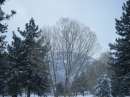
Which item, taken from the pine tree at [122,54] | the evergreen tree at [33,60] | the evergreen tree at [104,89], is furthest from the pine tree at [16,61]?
the evergreen tree at [104,89]

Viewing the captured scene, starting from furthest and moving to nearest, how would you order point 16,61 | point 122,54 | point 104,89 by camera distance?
point 104,89 < point 16,61 < point 122,54

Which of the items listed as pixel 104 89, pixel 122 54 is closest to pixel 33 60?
pixel 122 54

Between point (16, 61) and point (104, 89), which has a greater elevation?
point (16, 61)

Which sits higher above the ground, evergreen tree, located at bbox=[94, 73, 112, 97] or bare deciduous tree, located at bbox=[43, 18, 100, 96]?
bare deciduous tree, located at bbox=[43, 18, 100, 96]

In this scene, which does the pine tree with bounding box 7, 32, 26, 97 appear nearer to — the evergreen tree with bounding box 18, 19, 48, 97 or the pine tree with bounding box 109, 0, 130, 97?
the evergreen tree with bounding box 18, 19, 48, 97

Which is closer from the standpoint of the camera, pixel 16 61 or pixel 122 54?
pixel 122 54

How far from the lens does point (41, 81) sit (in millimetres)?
19922

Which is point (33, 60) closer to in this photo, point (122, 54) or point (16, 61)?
point (16, 61)

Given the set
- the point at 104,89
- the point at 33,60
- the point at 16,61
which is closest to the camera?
the point at 33,60

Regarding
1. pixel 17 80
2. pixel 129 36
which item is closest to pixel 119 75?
pixel 129 36

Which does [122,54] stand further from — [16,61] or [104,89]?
[104,89]

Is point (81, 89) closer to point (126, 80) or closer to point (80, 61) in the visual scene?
point (80, 61)

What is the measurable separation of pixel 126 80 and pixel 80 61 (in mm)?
10181

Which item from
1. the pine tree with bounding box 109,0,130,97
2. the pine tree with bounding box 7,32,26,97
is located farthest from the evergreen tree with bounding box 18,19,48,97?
the pine tree with bounding box 109,0,130,97
